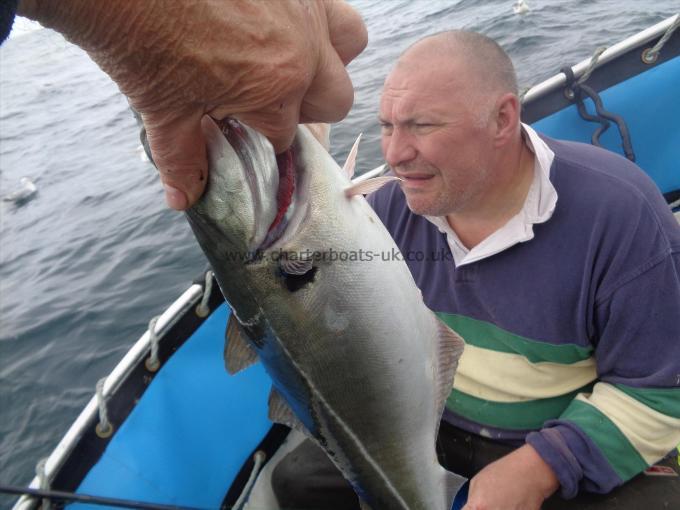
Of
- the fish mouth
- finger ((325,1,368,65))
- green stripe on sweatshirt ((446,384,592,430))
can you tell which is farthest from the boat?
finger ((325,1,368,65))

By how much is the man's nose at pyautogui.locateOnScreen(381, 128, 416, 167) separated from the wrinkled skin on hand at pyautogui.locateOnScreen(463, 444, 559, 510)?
1.22 m

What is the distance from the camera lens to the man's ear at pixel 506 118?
1.99m

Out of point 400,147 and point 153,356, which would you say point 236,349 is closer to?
point 400,147

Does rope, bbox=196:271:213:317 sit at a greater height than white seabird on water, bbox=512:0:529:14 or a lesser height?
greater

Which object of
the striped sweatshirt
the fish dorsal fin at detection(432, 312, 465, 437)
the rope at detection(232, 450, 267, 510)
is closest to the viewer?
the fish dorsal fin at detection(432, 312, 465, 437)

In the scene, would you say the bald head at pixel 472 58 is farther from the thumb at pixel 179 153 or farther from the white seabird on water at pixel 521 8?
the white seabird on water at pixel 521 8

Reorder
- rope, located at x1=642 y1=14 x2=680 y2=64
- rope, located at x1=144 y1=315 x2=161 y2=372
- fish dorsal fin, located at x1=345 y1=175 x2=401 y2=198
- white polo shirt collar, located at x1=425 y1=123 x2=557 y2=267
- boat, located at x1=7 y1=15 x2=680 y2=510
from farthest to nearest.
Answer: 1. rope, located at x1=642 y1=14 x2=680 y2=64
2. rope, located at x1=144 y1=315 x2=161 y2=372
3. boat, located at x1=7 y1=15 x2=680 y2=510
4. white polo shirt collar, located at x1=425 y1=123 x2=557 y2=267
5. fish dorsal fin, located at x1=345 y1=175 x2=401 y2=198

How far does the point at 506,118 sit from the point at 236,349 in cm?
138

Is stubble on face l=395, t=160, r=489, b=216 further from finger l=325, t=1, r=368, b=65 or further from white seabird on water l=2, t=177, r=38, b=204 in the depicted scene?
white seabird on water l=2, t=177, r=38, b=204

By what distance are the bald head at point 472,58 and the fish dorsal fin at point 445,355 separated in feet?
3.28

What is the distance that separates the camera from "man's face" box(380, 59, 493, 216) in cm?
195

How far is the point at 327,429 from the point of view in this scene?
63.6 inches

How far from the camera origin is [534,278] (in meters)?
1.89

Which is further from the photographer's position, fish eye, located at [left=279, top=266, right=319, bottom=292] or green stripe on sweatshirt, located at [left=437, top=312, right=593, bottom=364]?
green stripe on sweatshirt, located at [left=437, top=312, right=593, bottom=364]
